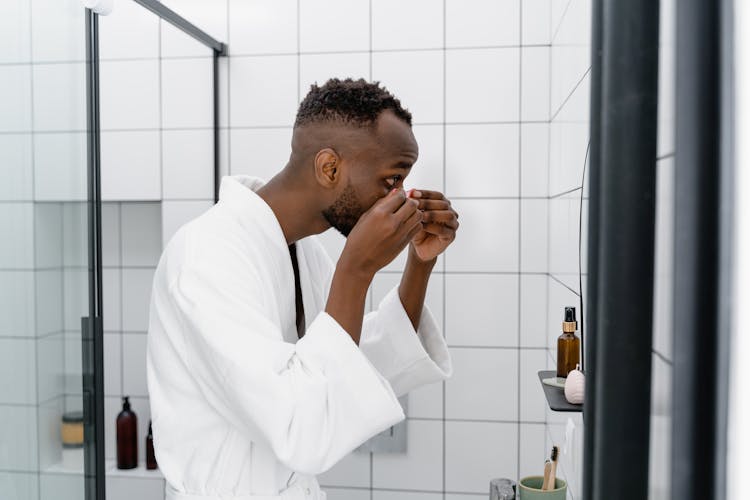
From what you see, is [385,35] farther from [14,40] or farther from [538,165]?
[14,40]

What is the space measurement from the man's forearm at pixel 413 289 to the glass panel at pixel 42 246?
68 cm

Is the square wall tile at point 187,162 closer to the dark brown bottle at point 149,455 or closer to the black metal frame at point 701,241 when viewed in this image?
the dark brown bottle at point 149,455

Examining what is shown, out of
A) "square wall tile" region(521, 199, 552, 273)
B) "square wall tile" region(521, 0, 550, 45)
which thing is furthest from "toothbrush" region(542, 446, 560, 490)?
"square wall tile" region(521, 0, 550, 45)

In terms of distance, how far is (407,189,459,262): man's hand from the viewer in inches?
51.7

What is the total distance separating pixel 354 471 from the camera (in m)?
2.05

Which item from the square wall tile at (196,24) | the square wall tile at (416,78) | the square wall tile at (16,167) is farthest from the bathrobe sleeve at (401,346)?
the square wall tile at (196,24)

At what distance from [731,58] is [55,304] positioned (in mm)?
1271

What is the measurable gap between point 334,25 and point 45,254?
1130 millimetres

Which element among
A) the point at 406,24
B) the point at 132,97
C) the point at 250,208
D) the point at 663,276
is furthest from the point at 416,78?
the point at 663,276

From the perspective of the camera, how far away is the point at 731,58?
443 mm

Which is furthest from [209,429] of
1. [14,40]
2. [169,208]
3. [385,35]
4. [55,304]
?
[385,35]

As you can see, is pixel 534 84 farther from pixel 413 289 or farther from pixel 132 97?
pixel 132 97

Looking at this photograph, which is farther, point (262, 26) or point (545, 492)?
point (262, 26)

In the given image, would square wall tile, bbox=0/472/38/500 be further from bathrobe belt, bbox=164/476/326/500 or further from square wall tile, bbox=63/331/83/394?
bathrobe belt, bbox=164/476/326/500
